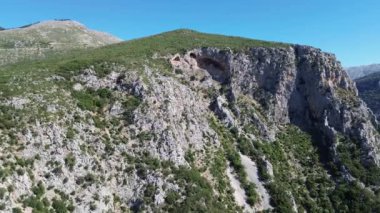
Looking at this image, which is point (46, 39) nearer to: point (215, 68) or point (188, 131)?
point (215, 68)

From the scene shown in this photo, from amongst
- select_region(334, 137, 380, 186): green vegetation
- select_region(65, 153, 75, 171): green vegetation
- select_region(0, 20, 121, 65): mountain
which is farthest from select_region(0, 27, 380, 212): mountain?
select_region(0, 20, 121, 65): mountain

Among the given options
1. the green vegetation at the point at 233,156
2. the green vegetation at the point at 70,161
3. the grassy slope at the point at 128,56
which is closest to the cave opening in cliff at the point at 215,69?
the grassy slope at the point at 128,56

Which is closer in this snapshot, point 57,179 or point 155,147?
point 57,179

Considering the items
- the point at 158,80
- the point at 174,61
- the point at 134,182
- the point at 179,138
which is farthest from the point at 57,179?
the point at 174,61

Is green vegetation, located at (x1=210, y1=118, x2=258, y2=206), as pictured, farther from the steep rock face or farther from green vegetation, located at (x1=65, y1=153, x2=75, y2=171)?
green vegetation, located at (x1=65, y1=153, x2=75, y2=171)

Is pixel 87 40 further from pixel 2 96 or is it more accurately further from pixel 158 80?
pixel 2 96

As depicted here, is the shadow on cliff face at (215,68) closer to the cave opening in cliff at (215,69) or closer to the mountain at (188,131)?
the cave opening in cliff at (215,69)

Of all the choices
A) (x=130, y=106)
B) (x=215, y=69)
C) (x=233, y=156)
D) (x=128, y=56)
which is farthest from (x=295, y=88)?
(x=130, y=106)
